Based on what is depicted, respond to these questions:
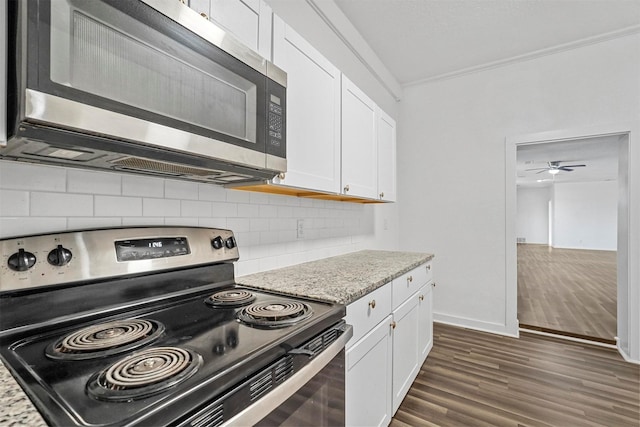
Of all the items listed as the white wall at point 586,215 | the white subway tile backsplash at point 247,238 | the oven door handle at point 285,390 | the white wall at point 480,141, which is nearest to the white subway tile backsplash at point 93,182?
the white subway tile backsplash at point 247,238

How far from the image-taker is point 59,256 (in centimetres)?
84

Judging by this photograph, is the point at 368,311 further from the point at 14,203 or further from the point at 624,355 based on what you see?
the point at 624,355

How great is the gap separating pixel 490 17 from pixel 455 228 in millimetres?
2024

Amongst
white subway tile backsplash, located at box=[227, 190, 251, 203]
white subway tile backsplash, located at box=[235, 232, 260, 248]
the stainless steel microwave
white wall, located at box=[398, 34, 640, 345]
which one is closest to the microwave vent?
the stainless steel microwave

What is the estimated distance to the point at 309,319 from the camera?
928 millimetres

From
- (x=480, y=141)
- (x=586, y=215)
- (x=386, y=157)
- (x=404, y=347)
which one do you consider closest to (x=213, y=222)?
(x=404, y=347)

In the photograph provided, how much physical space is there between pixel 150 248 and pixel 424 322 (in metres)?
2.03

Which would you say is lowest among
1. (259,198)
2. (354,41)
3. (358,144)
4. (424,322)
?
(424,322)

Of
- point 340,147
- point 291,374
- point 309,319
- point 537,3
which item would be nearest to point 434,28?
point 537,3

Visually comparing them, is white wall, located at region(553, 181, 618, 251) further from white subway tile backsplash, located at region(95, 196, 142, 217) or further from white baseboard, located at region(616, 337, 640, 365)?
white subway tile backsplash, located at region(95, 196, 142, 217)

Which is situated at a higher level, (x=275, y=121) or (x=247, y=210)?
(x=275, y=121)

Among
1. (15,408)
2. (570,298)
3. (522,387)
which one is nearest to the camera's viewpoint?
(15,408)

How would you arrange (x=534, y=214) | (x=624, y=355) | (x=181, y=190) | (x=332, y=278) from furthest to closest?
(x=534, y=214) → (x=624, y=355) → (x=332, y=278) → (x=181, y=190)

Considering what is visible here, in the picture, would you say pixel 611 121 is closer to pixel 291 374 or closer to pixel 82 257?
pixel 291 374
